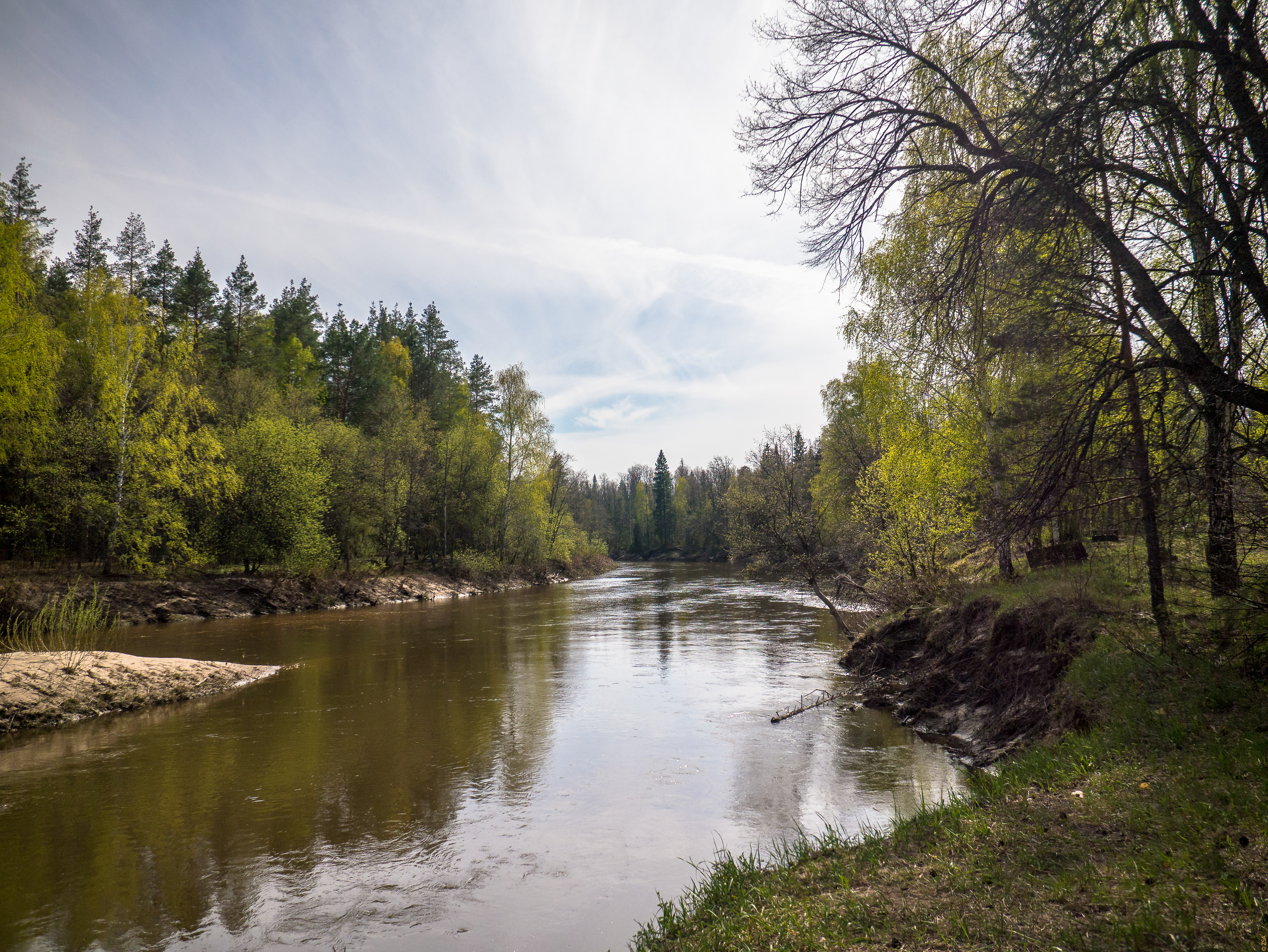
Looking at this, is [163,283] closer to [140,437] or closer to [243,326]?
[243,326]

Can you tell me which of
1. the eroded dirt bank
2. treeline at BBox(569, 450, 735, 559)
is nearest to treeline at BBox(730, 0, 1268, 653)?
the eroded dirt bank

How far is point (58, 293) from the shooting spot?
36.3m

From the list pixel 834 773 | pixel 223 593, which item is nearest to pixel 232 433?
pixel 223 593

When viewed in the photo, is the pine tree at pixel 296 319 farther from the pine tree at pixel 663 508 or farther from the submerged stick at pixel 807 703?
the pine tree at pixel 663 508

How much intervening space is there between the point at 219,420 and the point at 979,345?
121ft

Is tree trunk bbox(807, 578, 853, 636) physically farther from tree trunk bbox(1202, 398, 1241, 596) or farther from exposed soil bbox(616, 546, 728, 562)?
exposed soil bbox(616, 546, 728, 562)

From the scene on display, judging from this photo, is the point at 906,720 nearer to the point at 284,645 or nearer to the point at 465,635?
the point at 465,635

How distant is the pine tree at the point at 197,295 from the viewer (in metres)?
40.7

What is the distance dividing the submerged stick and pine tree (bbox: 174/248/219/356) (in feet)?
141

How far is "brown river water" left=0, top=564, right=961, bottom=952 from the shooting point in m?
5.68

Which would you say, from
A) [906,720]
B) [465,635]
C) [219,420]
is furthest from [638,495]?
[906,720]

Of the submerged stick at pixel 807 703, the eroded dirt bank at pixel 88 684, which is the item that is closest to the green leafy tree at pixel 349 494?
the eroded dirt bank at pixel 88 684

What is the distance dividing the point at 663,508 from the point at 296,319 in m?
64.4

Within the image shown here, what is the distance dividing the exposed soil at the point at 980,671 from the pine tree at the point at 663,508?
86.5 m
